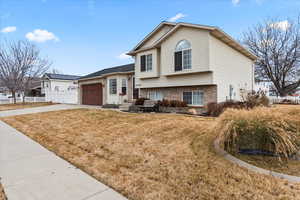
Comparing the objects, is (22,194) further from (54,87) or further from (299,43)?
(54,87)

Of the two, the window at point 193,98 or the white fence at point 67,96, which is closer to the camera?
the window at point 193,98

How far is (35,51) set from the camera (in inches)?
984

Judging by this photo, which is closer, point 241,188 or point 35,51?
point 241,188

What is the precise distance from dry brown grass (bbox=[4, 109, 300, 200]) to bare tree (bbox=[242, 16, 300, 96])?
24.0 meters

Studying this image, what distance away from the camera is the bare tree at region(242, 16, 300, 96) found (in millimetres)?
21531

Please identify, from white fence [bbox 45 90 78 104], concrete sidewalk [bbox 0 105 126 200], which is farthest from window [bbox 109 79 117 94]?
concrete sidewalk [bbox 0 105 126 200]

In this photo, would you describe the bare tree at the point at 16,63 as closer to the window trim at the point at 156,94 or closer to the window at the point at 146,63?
the window at the point at 146,63

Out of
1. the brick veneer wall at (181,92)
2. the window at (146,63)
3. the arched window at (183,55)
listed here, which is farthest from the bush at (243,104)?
the window at (146,63)

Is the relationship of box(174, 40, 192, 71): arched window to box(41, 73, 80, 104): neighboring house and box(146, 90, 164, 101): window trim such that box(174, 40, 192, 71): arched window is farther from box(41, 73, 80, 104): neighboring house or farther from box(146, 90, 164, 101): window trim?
box(41, 73, 80, 104): neighboring house

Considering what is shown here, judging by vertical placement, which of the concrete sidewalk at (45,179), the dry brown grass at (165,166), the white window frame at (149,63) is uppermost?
the white window frame at (149,63)

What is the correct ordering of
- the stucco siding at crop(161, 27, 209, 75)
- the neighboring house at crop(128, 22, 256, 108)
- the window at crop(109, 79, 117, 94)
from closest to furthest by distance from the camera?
the stucco siding at crop(161, 27, 209, 75)
the neighboring house at crop(128, 22, 256, 108)
the window at crop(109, 79, 117, 94)

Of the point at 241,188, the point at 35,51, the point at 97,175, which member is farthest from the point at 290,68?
the point at 35,51

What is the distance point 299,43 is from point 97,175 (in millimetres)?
28292

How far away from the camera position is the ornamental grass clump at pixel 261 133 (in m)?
3.26
